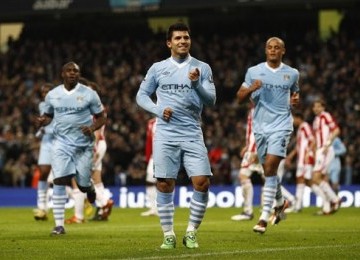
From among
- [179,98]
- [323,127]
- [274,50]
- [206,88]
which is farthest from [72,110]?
[323,127]

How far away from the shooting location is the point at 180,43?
39.2ft

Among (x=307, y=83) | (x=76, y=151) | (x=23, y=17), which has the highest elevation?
(x=23, y=17)

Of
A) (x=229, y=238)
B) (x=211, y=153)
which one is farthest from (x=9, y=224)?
(x=211, y=153)

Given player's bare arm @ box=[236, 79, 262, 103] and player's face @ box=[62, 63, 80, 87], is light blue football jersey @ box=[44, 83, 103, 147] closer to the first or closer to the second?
player's face @ box=[62, 63, 80, 87]

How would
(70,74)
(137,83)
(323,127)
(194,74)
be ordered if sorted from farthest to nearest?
1. (137,83)
2. (323,127)
3. (70,74)
4. (194,74)

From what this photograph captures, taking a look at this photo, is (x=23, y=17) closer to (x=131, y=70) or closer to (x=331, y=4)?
(x=131, y=70)

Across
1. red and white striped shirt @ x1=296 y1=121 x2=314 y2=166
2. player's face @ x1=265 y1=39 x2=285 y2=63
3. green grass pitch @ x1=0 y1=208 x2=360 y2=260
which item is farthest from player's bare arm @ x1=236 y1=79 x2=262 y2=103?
red and white striped shirt @ x1=296 y1=121 x2=314 y2=166

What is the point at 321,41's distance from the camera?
3641 centimetres

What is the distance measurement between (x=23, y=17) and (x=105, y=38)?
6.00 meters

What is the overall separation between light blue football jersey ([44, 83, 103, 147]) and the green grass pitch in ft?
4.61

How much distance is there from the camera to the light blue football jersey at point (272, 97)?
1494 centimetres

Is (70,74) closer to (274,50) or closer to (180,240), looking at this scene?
(274,50)

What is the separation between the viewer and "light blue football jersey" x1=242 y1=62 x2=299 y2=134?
49.0ft

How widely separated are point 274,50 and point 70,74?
3.03 meters
